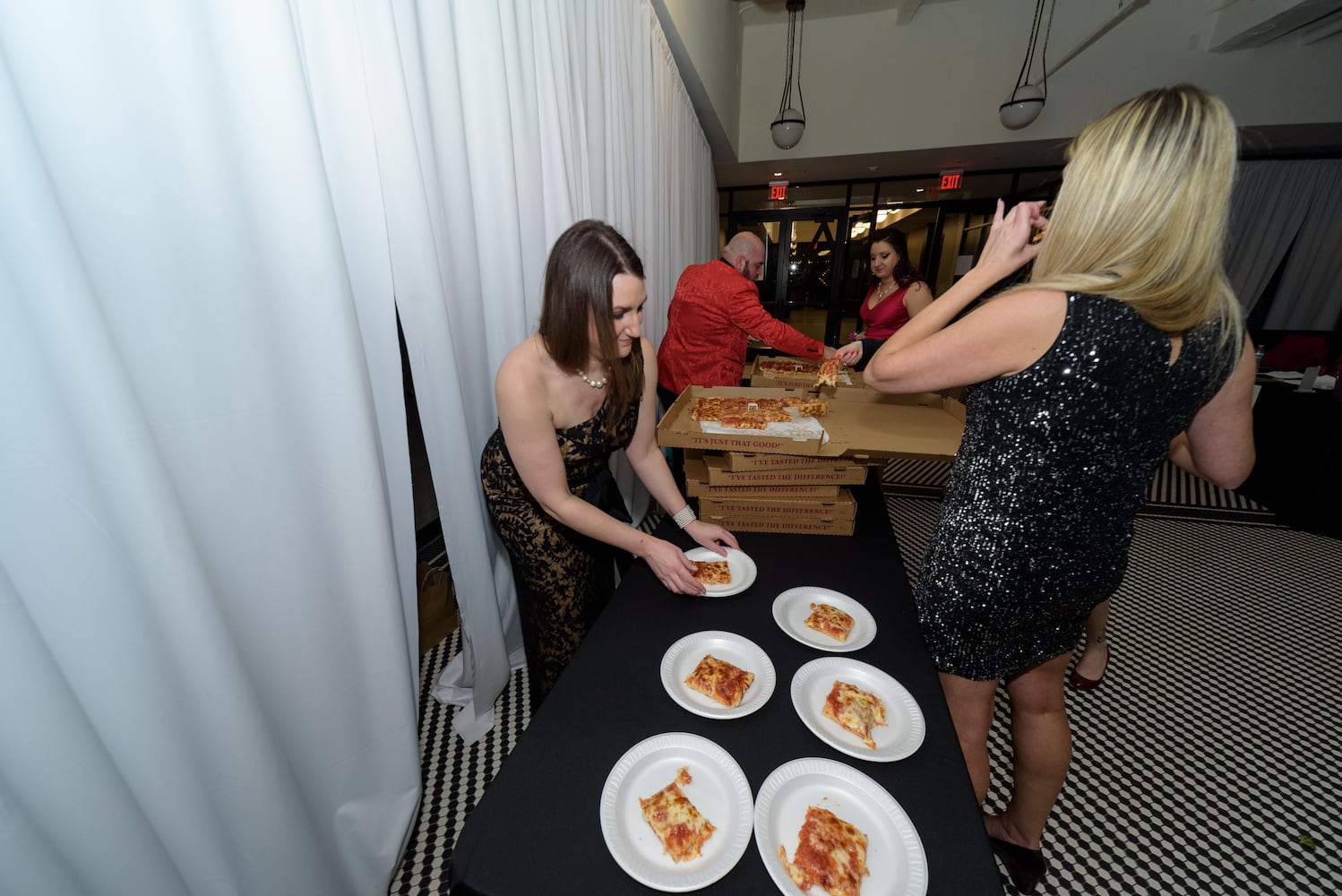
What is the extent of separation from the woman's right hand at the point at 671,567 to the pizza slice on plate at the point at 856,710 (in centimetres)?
32

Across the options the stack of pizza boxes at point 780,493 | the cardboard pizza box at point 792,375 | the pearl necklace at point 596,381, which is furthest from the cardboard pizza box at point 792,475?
the cardboard pizza box at point 792,375

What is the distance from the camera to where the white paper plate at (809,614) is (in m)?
0.88

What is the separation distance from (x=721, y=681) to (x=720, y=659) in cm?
6

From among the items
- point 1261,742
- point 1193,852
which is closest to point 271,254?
point 1193,852

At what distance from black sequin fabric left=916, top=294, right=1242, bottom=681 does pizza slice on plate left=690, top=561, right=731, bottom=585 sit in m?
0.40

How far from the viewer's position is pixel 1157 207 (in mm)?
638

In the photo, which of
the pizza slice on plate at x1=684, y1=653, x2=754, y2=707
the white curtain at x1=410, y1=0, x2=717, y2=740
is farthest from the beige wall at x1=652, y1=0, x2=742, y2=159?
the pizza slice on plate at x1=684, y1=653, x2=754, y2=707

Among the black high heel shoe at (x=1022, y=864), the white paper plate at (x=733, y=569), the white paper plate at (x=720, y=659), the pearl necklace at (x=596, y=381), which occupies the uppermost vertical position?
the pearl necklace at (x=596, y=381)

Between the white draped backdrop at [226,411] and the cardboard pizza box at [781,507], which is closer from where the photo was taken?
the white draped backdrop at [226,411]

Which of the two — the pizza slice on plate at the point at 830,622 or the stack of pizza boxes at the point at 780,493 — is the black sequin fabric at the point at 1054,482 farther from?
the stack of pizza boxes at the point at 780,493

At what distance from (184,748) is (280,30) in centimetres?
115

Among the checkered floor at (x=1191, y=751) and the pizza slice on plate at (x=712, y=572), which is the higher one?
the pizza slice on plate at (x=712, y=572)

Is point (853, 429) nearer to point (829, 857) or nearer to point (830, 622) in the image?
point (830, 622)

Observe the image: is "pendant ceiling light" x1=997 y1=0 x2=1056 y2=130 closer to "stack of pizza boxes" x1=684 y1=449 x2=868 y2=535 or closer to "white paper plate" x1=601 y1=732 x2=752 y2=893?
"stack of pizza boxes" x1=684 y1=449 x2=868 y2=535
